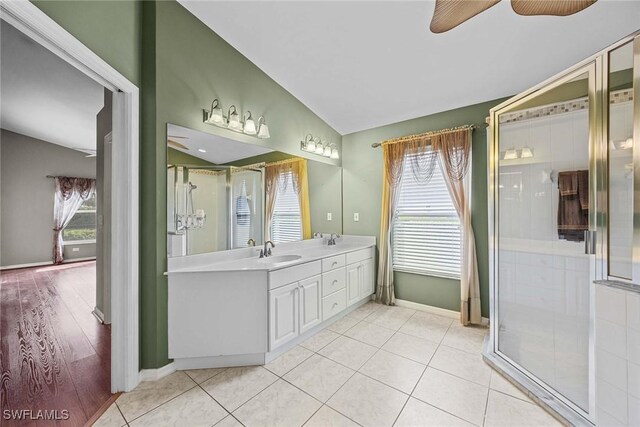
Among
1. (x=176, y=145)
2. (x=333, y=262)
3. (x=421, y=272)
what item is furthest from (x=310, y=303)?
(x=176, y=145)

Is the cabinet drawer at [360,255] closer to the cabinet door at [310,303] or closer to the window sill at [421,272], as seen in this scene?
the window sill at [421,272]

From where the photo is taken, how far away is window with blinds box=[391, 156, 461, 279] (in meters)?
2.92

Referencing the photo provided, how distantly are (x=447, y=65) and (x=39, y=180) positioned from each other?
8.22 meters

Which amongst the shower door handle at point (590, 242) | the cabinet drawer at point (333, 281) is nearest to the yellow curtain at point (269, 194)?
the cabinet drawer at point (333, 281)

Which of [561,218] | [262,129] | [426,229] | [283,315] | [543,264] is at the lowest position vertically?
[283,315]

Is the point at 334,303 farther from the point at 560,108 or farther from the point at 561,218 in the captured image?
the point at 560,108

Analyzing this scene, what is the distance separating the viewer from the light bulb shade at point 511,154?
2.14 metres

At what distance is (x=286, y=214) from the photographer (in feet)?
9.82

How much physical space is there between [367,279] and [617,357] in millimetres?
2222

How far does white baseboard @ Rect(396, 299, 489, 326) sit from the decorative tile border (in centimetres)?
205

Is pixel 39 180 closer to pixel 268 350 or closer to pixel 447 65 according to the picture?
pixel 268 350

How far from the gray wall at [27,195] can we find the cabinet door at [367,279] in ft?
23.6

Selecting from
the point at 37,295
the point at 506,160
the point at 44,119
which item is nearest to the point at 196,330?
the point at 506,160

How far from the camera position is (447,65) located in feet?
7.46
